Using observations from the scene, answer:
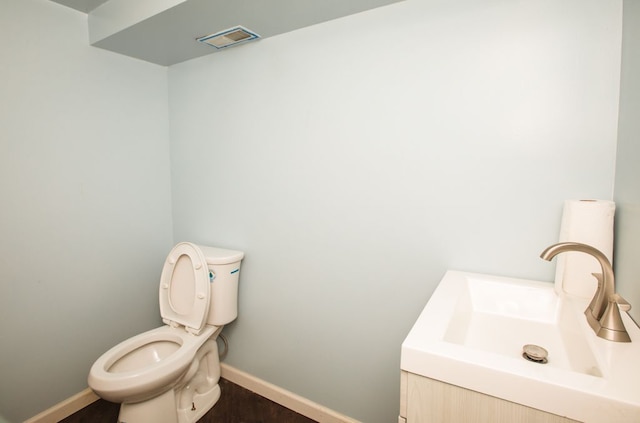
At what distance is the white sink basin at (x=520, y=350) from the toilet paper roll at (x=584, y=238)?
0.05 m

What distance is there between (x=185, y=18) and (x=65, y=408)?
216cm

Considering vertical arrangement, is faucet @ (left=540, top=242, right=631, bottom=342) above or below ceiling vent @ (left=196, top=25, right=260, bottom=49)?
below

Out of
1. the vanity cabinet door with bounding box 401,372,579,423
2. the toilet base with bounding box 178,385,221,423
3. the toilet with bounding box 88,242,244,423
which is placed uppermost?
the vanity cabinet door with bounding box 401,372,579,423

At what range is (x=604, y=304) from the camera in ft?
2.57

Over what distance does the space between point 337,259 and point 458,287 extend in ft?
2.02

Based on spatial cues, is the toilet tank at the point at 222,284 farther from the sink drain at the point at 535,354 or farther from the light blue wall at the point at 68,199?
the sink drain at the point at 535,354

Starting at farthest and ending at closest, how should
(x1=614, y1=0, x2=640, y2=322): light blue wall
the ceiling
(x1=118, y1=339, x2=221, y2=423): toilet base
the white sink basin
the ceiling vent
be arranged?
1. the ceiling vent
2. (x1=118, y1=339, x2=221, y2=423): toilet base
3. the ceiling
4. (x1=614, y1=0, x2=640, y2=322): light blue wall
5. the white sink basin

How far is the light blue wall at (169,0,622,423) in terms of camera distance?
3.51 feet

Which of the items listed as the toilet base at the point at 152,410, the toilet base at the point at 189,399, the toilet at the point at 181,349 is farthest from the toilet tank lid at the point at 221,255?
the toilet base at the point at 152,410

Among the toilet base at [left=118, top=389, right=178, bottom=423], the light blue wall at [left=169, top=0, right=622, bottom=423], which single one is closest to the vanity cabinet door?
the light blue wall at [left=169, top=0, right=622, bottom=423]

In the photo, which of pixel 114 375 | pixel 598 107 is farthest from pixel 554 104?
pixel 114 375

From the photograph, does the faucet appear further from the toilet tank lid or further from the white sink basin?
the toilet tank lid

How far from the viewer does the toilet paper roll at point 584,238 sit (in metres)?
0.92

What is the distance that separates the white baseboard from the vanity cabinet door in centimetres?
105
